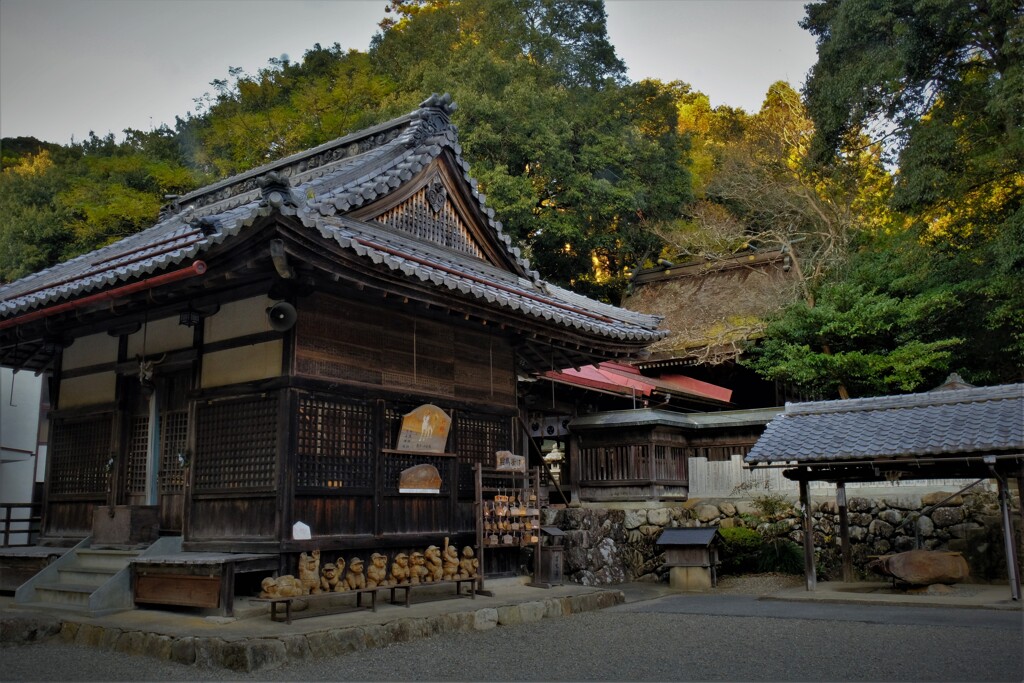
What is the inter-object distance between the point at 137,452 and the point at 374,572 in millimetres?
4694

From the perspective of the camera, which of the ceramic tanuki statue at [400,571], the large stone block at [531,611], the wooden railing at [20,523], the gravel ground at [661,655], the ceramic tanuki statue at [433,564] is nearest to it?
the gravel ground at [661,655]

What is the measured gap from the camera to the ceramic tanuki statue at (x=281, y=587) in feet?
28.3

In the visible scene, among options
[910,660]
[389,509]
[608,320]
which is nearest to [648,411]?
[608,320]

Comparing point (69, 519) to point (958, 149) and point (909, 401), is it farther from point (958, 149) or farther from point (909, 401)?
point (958, 149)

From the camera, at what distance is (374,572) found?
9750mm

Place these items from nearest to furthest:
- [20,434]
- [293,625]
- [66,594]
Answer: [293,625] < [66,594] < [20,434]

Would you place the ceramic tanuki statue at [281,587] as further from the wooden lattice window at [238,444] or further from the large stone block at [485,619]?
the large stone block at [485,619]

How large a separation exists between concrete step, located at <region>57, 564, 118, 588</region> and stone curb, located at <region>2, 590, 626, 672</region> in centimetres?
130

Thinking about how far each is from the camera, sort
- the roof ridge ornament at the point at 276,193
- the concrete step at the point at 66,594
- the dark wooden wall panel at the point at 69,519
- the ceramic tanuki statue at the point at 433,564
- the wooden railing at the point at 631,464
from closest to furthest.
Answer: the roof ridge ornament at the point at 276,193 → the concrete step at the point at 66,594 → the ceramic tanuki statue at the point at 433,564 → the dark wooden wall panel at the point at 69,519 → the wooden railing at the point at 631,464

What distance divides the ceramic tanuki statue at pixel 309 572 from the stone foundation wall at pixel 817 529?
7495mm

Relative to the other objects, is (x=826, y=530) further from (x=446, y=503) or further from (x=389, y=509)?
(x=389, y=509)

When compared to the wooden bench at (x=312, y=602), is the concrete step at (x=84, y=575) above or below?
above

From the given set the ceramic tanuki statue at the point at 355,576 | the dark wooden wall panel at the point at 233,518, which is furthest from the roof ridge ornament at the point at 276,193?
the ceramic tanuki statue at the point at 355,576

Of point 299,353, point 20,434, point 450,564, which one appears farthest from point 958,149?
point 20,434
